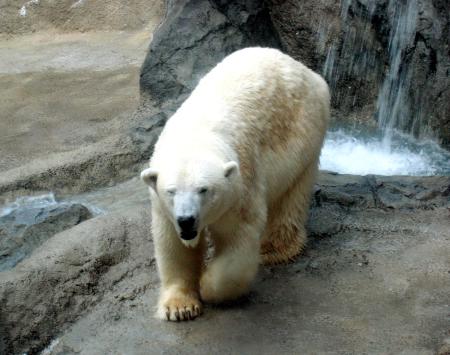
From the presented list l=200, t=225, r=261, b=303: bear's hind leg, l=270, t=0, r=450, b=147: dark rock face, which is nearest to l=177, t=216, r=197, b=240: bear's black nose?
l=200, t=225, r=261, b=303: bear's hind leg

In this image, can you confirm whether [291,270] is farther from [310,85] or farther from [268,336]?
[310,85]

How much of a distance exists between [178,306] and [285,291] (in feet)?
2.38

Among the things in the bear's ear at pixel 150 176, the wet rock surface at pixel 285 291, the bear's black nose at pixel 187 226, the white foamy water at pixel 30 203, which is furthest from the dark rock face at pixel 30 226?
the bear's black nose at pixel 187 226

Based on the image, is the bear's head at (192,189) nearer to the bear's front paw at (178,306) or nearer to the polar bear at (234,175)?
the polar bear at (234,175)

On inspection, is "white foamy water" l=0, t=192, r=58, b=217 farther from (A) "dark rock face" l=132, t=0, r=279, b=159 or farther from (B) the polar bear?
(B) the polar bear

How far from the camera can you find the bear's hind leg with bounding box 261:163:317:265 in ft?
15.3

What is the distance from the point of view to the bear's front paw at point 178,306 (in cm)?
405

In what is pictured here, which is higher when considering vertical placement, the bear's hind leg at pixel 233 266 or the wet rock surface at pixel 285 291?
the bear's hind leg at pixel 233 266

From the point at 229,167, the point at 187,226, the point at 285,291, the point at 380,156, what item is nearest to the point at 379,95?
the point at 380,156

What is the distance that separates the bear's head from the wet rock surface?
0.77m

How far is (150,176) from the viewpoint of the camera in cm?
353

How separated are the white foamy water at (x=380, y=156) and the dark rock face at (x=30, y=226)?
8.61 feet

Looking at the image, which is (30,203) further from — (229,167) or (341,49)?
(341,49)

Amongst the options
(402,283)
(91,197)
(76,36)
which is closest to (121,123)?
(91,197)
